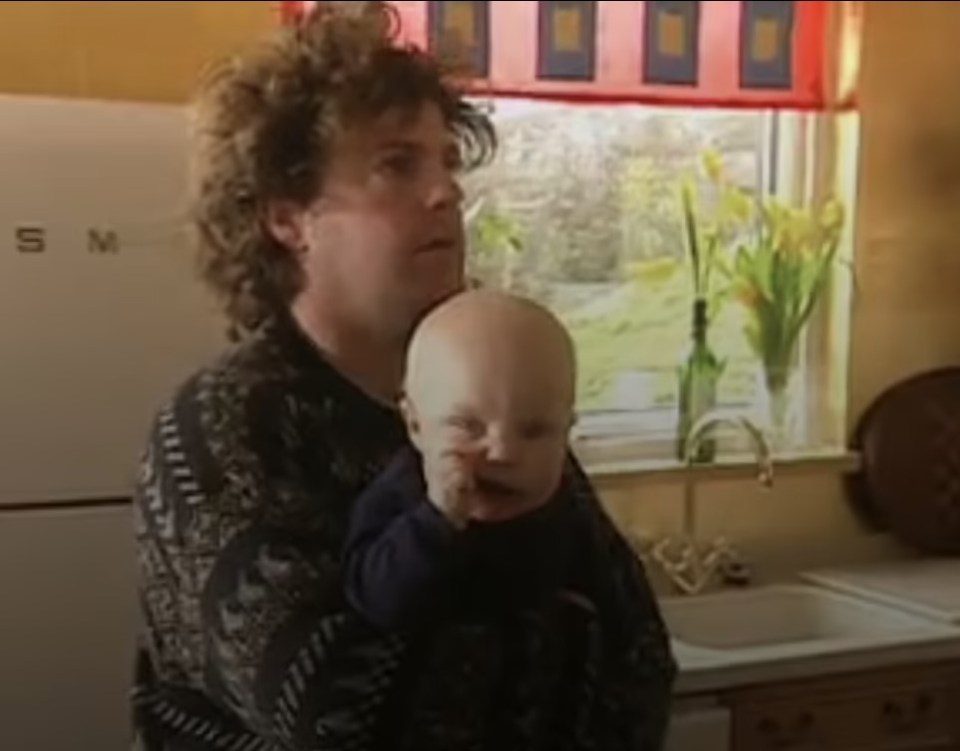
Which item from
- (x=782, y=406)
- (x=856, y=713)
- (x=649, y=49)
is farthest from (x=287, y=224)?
(x=782, y=406)

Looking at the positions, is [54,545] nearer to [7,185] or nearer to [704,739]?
[7,185]

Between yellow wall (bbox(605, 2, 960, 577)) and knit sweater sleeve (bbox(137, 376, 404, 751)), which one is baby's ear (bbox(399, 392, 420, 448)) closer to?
knit sweater sleeve (bbox(137, 376, 404, 751))

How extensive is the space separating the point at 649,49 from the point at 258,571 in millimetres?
1855

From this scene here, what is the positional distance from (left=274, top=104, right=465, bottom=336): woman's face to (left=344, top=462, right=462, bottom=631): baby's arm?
206mm

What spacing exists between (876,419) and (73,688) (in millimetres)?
1628

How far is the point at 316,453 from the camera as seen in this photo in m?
1.39

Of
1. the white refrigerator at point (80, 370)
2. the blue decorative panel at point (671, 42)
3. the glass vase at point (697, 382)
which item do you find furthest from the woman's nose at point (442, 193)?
the glass vase at point (697, 382)

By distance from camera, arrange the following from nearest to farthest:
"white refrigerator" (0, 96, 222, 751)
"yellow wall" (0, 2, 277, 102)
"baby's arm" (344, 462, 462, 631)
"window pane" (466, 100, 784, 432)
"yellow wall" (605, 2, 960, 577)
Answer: "baby's arm" (344, 462, 462, 631), "white refrigerator" (0, 96, 222, 751), "yellow wall" (0, 2, 277, 102), "window pane" (466, 100, 784, 432), "yellow wall" (605, 2, 960, 577)

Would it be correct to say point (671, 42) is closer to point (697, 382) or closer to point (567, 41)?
point (567, 41)

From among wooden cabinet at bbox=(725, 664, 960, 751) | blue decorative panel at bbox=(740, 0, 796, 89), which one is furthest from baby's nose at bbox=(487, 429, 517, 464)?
blue decorative panel at bbox=(740, 0, 796, 89)

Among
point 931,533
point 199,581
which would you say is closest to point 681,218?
point 931,533

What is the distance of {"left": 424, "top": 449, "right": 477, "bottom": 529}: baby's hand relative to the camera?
4.09ft

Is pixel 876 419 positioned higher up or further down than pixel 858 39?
further down

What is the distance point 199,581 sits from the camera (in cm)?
137
